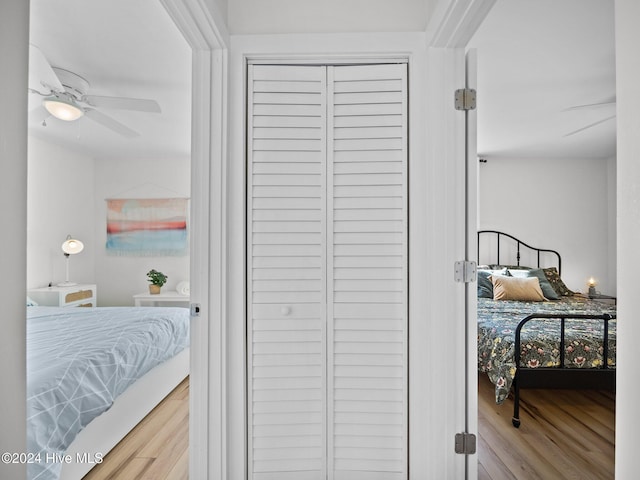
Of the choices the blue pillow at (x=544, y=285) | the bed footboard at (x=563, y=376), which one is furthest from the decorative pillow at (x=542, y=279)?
the bed footboard at (x=563, y=376)

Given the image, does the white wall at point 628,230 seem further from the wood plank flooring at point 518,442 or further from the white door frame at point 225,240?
the wood plank flooring at point 518,442

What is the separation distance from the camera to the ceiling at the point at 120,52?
2.03 meters

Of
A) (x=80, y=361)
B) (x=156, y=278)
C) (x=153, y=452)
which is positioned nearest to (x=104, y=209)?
(x=156, y=278)

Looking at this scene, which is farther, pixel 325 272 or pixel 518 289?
pixel 518 289

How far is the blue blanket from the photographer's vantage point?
5.70 ft

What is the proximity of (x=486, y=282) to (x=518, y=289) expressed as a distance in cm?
36

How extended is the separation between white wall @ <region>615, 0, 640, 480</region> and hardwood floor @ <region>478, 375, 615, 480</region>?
1.71 metres

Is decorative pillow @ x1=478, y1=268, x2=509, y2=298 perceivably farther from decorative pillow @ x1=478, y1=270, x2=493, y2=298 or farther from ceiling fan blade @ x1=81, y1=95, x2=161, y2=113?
ceiling fan blade @ x1=81, y1=95, x2=161, y2=113

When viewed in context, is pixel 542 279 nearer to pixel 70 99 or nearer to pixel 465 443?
pixel 465 443

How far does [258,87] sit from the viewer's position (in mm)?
1713

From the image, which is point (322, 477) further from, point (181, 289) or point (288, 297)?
point (181, 289)

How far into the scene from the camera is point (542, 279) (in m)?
4.53

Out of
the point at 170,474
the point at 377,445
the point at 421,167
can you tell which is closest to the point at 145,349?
the point at 170,474

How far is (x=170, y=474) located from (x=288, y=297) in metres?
1.25
